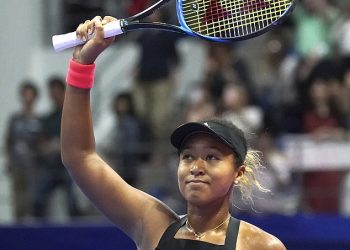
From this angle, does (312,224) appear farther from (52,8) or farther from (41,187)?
(52,8)

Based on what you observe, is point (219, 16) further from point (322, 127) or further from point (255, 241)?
point (322, 127)

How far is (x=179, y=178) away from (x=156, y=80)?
255 inches

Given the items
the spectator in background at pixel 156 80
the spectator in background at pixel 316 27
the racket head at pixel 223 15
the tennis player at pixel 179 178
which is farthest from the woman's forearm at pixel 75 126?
the spectator in background at pixel 316 27

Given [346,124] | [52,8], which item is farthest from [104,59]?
[346,124]

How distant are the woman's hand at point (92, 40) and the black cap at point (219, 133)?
0.43 metres

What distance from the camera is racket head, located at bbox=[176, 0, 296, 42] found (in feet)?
13.5

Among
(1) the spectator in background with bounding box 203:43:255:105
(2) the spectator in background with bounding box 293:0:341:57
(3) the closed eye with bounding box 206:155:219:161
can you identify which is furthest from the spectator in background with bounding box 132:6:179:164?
(3) the closed eye with bounding box 206:155:219:161

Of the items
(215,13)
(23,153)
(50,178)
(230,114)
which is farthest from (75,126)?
(23,153)

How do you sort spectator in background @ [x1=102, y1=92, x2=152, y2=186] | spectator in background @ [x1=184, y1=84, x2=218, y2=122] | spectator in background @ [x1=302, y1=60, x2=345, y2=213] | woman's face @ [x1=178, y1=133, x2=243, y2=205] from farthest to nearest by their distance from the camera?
spectator in background @ [x1=102, y1=92, x2=152, y2=186] < spectator in background @ [x1=184, y1=84, x2=218, y2=122] < spectator in background @ [x1=302, y1=60, x2=345, y2=213] < woman's face @ [x1=178, y1=133, x2=243, y2=205]

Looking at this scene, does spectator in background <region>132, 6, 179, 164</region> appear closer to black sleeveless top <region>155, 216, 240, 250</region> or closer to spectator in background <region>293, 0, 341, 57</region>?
spectator in background <region>293, 0, 341, 57</region>

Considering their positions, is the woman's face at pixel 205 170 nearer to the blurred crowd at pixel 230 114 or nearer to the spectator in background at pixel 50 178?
the blurred crowd at pixel 230 114

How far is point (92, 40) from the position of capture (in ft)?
12.6

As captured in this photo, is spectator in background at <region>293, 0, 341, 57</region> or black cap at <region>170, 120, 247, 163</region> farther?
spectator in background at <region>293, 0, 341, 57</region>

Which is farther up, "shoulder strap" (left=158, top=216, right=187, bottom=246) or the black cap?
the black cap
